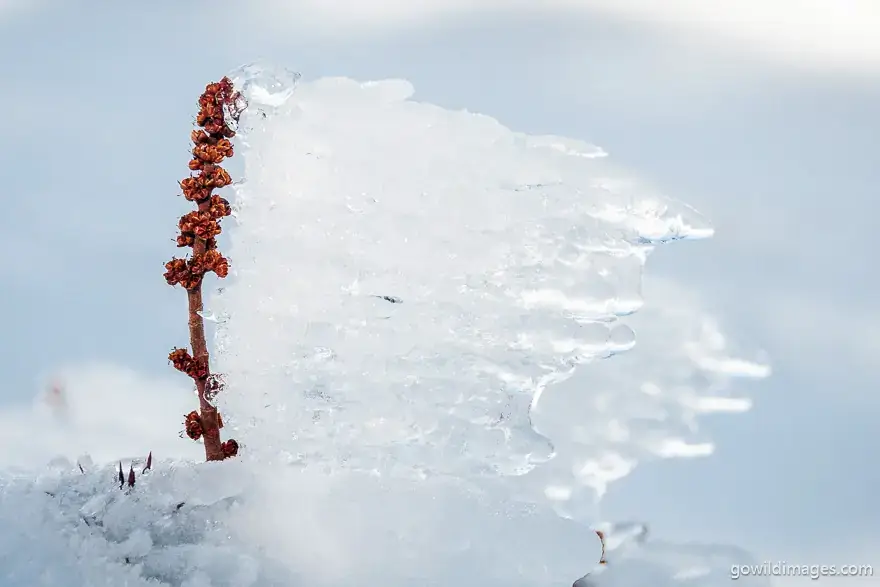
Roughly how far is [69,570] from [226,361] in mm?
916

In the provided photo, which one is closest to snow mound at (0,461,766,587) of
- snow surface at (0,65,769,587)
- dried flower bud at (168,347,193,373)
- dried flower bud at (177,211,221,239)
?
snow surface at (0,65,769,587)

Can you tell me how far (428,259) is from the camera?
12.1 feet

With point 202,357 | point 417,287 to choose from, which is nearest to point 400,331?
point 417,287

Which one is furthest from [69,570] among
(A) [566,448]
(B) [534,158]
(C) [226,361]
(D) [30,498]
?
(B) [534,158]

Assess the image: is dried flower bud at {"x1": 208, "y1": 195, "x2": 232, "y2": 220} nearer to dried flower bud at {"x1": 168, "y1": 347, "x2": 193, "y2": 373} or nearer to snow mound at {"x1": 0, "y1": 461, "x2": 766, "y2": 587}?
dried flower bud at {"x1": 168, "y1": 347, "x2": 193, "y2": 373}

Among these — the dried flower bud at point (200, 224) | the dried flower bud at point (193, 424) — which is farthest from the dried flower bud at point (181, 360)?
the dried flower bud at point (200, 224)

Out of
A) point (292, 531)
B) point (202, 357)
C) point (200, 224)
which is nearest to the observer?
point (292, 531)

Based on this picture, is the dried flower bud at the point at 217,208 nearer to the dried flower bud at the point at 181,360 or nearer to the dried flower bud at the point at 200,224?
the dried flower bud at the point at 200,224

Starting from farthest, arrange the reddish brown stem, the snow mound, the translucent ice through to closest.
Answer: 1. the reddish brown stem
2. the translucent ice
3. the snow mound

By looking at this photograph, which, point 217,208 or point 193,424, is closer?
point 217,208

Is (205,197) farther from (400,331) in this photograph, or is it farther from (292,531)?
(292,531)

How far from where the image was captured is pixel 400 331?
12.1 feet

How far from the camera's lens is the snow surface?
363 cm

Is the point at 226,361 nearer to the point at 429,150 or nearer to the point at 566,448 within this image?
the point at 429,150
